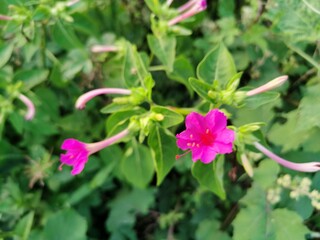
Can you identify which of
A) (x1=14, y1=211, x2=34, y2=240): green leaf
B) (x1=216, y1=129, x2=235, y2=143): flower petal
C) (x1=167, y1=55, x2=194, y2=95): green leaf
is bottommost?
(x1=14, y1=211, x2=34, y2=240): green leaf

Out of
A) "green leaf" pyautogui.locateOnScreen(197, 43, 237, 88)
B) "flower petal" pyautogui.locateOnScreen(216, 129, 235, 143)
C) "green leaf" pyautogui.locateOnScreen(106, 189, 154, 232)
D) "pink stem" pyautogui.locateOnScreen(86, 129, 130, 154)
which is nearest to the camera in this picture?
"flower petal" pyautogui.locateOnScreen(216, 129, 235, 143)

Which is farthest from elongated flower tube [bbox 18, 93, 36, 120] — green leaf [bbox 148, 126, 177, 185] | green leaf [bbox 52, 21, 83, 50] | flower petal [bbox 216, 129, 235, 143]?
flower petal [bbox 216, 129, 235, 143]

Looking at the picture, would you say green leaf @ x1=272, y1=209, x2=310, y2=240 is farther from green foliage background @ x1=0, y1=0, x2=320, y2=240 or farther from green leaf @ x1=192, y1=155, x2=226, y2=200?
green leaf @ x1=192, y1=155, x2=226, y2=200

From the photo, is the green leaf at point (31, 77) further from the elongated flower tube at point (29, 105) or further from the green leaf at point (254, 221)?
the green leaf at point (254, 221)

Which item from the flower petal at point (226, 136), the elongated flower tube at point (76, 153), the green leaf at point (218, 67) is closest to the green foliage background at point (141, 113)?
the green leaf at point (218, 67)

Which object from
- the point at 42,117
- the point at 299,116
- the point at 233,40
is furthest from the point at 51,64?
the point at 299,116

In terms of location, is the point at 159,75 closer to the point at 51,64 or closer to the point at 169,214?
the point at 51,64
